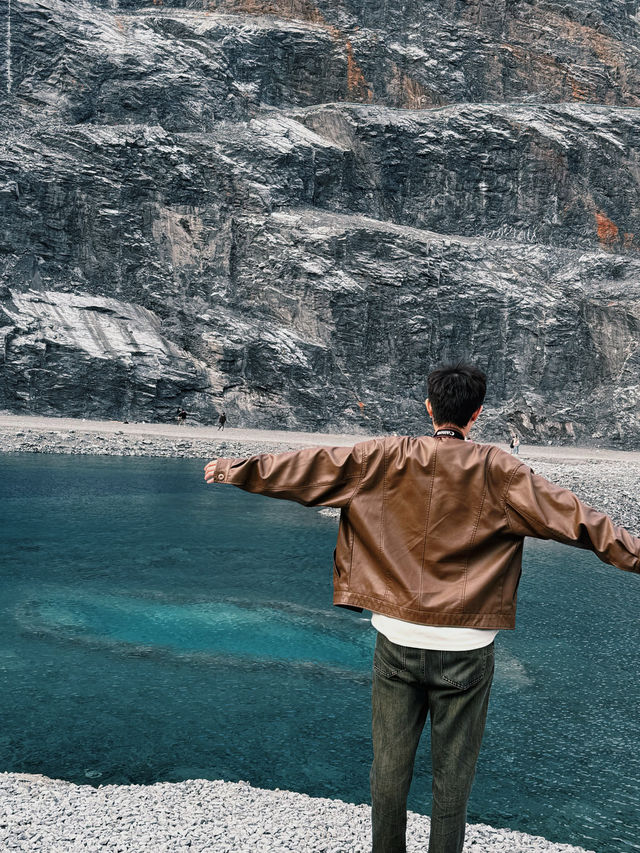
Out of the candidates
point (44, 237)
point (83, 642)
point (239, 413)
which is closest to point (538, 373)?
A: point (239, 413)

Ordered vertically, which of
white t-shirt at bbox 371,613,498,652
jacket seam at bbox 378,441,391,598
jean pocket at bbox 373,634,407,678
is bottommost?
jean pocket at bbox 373,634,407,678

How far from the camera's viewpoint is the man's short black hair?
350 centimetres

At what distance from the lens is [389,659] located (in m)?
3.45

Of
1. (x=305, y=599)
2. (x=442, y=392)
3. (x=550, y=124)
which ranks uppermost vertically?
(x=550, y=124)

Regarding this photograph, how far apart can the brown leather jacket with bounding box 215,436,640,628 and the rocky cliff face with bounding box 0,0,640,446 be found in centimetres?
4422

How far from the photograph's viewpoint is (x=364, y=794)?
8.12 m

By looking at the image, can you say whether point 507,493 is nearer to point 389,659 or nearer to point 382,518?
point 382,518

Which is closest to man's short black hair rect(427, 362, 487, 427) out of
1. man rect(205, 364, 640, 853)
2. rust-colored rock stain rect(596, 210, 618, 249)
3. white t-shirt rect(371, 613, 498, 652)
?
man rect(205, 364, 640, 853)

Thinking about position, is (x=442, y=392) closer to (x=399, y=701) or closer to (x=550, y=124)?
(x=399, y=701)

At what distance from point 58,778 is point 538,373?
4803 centimetres

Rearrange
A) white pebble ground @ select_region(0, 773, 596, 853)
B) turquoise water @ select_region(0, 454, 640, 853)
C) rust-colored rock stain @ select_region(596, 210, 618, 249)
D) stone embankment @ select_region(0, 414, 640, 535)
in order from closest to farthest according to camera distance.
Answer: white pebble ground @ select_region(0, 773, 596, 853) < turquoise water @ select_region(0, 454, 640, 853) < stone embankment @ select_region(0, 414, 640, 535) < rust-colored rock stain @ select_region(596, 210, 618, 249)

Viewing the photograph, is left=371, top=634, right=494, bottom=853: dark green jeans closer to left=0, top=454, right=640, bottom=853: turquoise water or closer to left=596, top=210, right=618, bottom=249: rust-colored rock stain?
left=0, top=454, right=640, bottom=853: turquoise water

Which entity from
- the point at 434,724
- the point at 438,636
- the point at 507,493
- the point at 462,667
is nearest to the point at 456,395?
the point at 507,493

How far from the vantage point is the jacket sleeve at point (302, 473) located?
3426 millimetres
